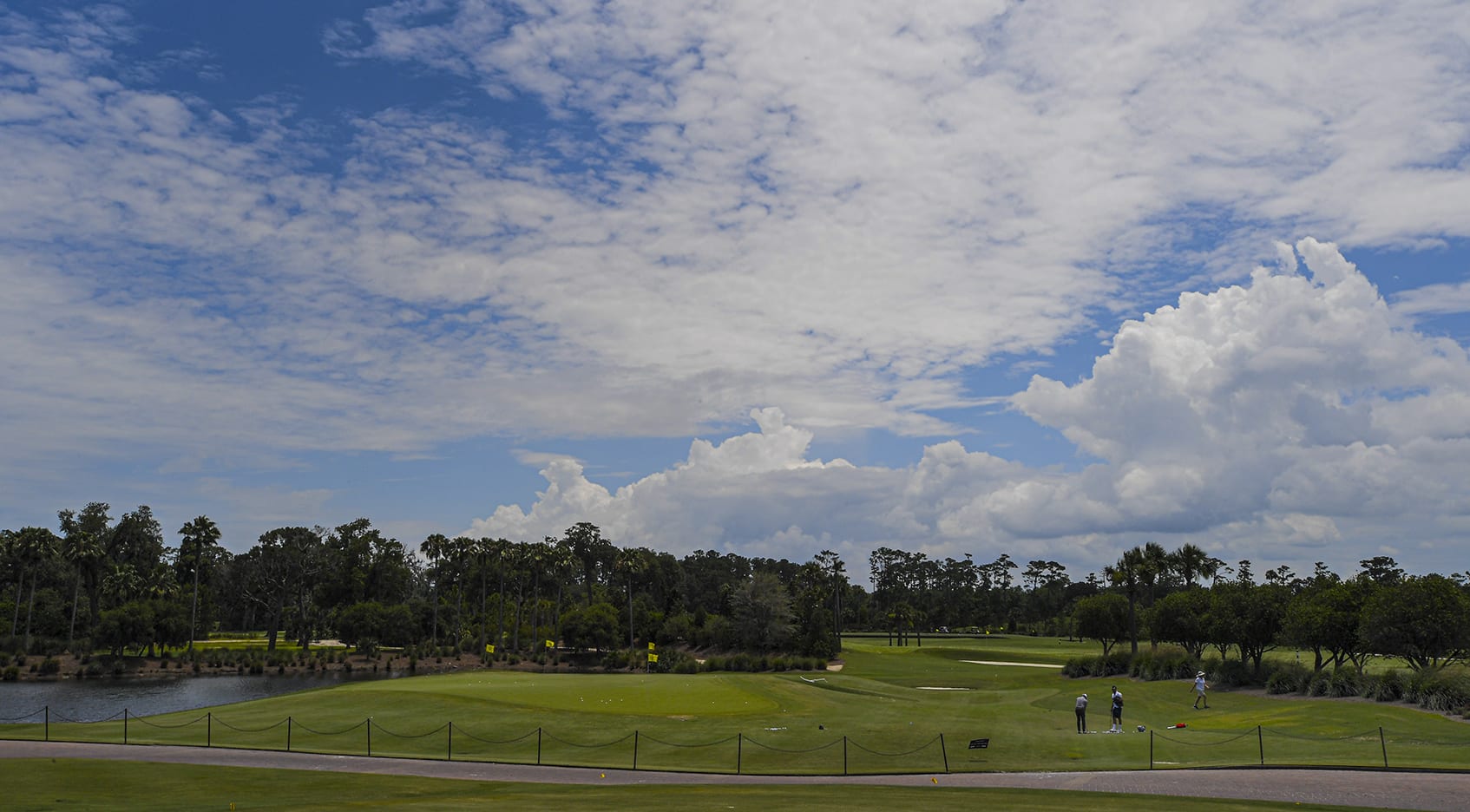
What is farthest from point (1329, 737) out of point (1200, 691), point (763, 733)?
point (763, 733)

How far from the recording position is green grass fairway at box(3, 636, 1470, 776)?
33.8m

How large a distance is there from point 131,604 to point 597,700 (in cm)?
8841

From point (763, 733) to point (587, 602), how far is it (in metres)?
124

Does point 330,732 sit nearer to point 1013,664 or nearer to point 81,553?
point 1013,664

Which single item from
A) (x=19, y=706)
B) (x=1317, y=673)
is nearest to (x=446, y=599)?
(x=19, y=706)

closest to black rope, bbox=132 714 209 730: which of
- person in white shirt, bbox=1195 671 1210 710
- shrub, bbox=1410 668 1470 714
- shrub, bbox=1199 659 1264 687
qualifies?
person in white shirt, bbox=1195 671 1210 710

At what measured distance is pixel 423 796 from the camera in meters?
26.9

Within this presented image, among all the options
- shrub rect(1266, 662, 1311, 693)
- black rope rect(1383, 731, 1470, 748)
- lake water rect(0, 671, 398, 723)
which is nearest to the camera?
black rope rect(1383, 731, 1470, 748)

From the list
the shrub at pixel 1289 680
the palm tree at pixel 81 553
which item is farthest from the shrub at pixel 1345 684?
the palm tree at pixel 81 553

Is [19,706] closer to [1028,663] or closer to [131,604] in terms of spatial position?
[131,604]

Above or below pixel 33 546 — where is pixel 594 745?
below

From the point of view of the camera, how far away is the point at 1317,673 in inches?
2066

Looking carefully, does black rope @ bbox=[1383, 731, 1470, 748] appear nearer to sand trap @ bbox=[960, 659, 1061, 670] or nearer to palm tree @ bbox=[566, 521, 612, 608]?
sand trap @ bbox=[960, 659, 1061, 670]

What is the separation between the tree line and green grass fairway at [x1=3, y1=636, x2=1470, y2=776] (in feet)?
33.8
